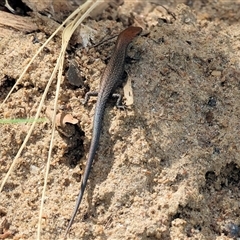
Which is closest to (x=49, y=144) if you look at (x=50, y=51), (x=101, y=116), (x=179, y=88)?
(x=101, y=116)

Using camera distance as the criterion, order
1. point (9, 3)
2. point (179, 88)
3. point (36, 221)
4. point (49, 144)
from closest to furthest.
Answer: point (36, 221) < point (49, 144) < point (179, 88) < point (9, 3)

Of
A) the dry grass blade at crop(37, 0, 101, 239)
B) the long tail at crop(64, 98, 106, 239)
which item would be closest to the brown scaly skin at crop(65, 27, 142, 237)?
the long tail at crop(64, 98, 106, 239)

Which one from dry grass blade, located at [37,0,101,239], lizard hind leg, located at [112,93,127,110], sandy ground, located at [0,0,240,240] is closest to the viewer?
dry grass blade, located at [37,0,101,239]

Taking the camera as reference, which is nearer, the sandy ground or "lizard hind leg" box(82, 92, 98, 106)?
the sandy ground

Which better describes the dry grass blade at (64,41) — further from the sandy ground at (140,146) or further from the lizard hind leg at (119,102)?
the lizard hind leg at (119,102)

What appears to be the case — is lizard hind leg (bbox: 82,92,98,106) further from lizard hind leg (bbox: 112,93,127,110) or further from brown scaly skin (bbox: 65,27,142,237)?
lizard hind leg (bbox: 112,93,127,110)

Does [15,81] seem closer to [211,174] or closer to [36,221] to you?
[36,221]
